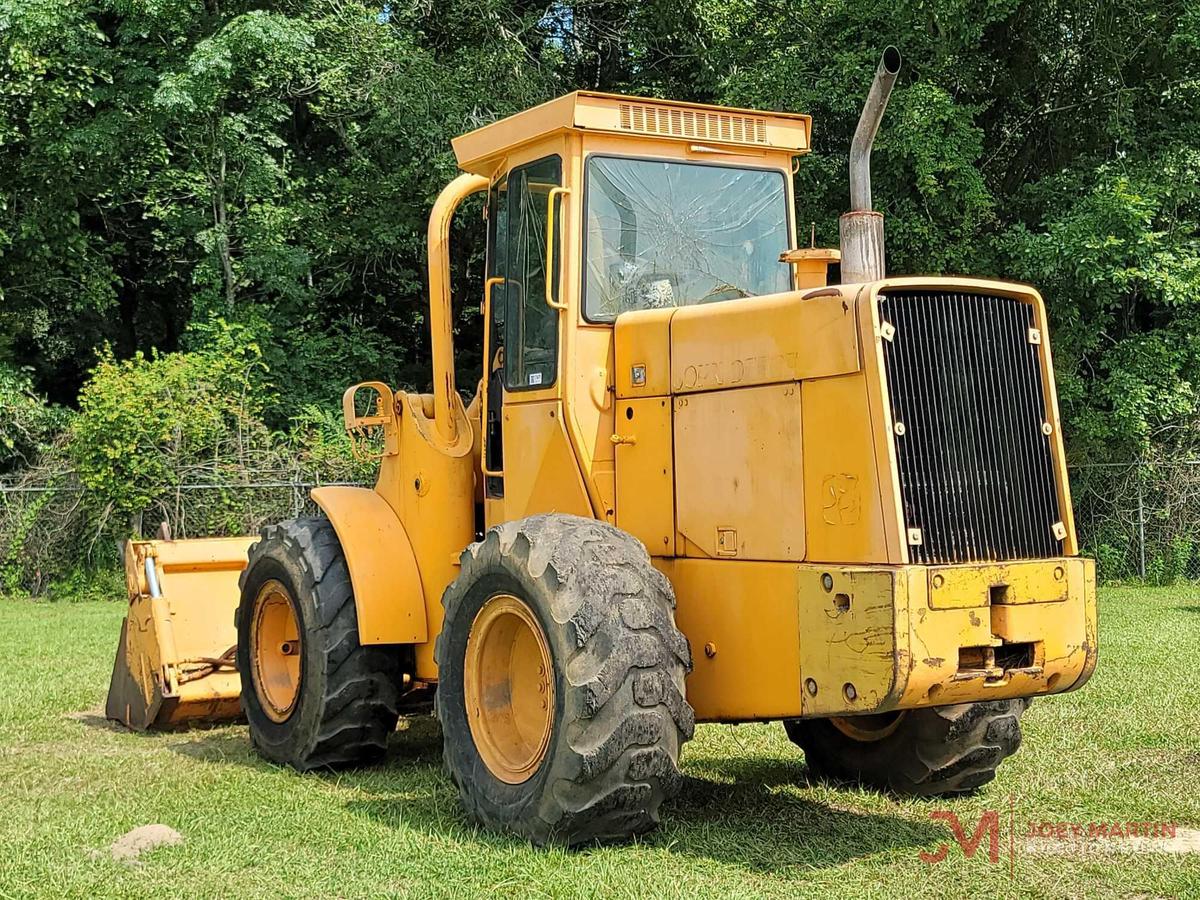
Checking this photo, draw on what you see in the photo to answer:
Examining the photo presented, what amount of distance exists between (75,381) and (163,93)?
6732mm

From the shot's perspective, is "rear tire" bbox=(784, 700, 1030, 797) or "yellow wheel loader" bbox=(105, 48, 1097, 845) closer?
"yellow wheel loader" bbox=(105, 48, 1097, 845)

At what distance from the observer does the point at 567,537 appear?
18.4 ft

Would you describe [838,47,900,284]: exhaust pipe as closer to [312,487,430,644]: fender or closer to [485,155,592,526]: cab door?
[485,155,592,526]: cab door

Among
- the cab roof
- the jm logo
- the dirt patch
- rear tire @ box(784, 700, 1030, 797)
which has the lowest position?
the jm logo

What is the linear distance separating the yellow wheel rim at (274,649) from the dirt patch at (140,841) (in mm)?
1834

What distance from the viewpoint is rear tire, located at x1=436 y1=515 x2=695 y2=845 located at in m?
5.25

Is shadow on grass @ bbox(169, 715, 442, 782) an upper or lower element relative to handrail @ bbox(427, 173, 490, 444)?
lower

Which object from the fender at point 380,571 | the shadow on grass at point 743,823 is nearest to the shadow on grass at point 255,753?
the shadow on grass at point 743,823

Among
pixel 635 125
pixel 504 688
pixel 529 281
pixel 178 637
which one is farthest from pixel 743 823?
pixel 178 637

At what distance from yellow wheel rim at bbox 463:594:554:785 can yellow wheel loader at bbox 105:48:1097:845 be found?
11 mm

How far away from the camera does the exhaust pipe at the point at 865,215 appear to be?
5.72 metres

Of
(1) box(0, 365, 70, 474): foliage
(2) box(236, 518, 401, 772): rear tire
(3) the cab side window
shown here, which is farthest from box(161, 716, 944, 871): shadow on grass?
(1) box(0, 365, 70, 474): foliage

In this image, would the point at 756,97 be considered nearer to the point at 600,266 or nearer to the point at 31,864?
the point at 600,266

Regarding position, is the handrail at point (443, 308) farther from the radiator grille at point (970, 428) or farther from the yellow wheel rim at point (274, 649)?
the radiator grille at point (970, 428)
